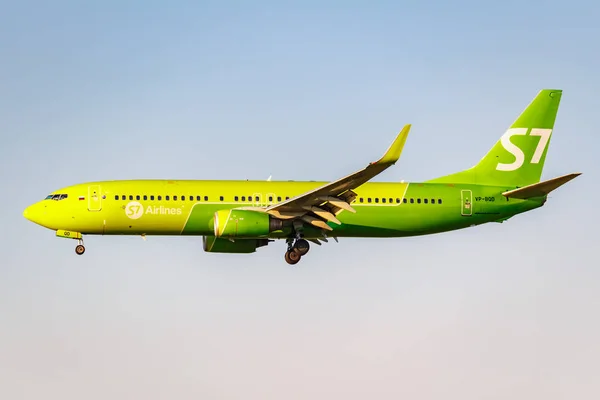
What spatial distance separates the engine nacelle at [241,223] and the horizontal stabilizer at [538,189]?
13362 mm

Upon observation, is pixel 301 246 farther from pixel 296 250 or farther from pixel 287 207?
pixel 287 207

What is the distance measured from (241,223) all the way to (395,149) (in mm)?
9277

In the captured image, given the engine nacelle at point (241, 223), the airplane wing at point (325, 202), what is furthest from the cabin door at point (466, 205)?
the engine nacelle at point (241, 223)

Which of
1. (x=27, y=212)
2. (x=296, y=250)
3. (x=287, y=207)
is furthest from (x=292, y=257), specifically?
(x=27, y=212)

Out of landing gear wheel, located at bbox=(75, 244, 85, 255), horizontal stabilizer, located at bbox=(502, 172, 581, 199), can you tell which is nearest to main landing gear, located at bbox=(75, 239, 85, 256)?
landing gear wheel, located at bbox=(75, 244, 85, 255)

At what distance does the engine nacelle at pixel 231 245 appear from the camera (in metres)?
62.9

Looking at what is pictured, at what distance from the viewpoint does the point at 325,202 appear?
2323 inches

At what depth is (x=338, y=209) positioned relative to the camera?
196 ft

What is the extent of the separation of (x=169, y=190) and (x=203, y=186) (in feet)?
5.78

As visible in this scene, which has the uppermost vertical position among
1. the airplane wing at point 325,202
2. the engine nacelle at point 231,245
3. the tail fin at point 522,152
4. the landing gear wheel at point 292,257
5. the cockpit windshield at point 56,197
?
the tail fin at point 522,152

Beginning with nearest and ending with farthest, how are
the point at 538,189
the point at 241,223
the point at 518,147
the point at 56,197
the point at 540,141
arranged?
1. the point at 241,223
2. the point at 56,197
3. the point at 538,189
4. the point at 518,147
5. the point at 540,141

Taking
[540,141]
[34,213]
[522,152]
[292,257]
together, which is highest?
[540,141]

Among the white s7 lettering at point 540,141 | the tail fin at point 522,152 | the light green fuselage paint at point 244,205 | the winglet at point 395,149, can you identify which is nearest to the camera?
the winglet at point 395,149

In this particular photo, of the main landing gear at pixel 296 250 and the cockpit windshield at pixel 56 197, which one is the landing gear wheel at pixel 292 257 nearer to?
the main landing gear at pixel 296 250
